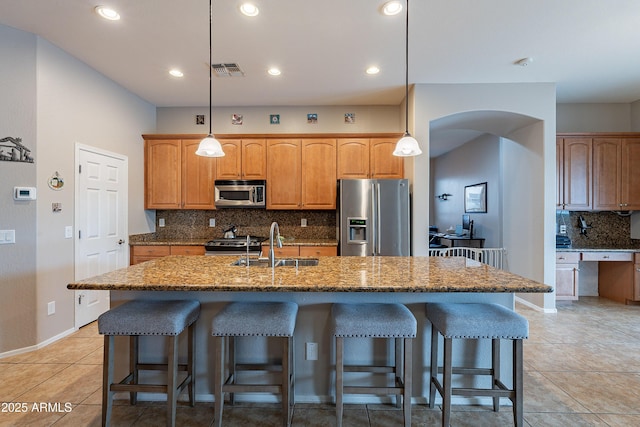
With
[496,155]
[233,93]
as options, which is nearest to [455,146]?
[496,155]

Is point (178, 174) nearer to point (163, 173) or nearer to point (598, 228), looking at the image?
point (163, 173)

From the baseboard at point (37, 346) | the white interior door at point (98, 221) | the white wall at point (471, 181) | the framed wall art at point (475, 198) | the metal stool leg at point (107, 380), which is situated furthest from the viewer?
the framed wall art at point (475, 198)

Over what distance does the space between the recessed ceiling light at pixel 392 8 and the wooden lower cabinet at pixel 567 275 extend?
3.70 meters

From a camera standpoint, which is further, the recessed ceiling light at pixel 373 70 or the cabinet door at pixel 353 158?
the cabinet door at pixel 353 158

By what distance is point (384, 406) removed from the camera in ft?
6.53

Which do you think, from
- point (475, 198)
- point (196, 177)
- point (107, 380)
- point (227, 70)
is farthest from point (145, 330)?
point (475, 198)

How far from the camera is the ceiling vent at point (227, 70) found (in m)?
3.36

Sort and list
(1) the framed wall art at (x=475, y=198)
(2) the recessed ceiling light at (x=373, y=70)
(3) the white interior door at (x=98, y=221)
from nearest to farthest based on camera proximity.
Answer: (3) the white interior door at (x=98, y=221) < (2) the recessed ceiling light at (x=373, y=70) < (1) the framed wall art at (x=475, y=198)

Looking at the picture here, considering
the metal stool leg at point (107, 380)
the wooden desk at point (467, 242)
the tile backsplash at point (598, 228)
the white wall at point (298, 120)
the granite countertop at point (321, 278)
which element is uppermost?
the white wall at point (298, 120)

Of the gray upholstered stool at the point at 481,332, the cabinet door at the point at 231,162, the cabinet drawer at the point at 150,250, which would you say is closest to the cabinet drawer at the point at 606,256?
the gray upholstered stool at the point at 481,332

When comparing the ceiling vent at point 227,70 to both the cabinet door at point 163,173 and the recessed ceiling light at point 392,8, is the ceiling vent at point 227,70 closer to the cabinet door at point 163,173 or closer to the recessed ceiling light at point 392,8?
the cabinet door at point 163,173

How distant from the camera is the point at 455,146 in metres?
→ 7.25

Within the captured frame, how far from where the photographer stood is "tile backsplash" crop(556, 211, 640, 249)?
4.50 m

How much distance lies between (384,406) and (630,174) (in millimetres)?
4692
